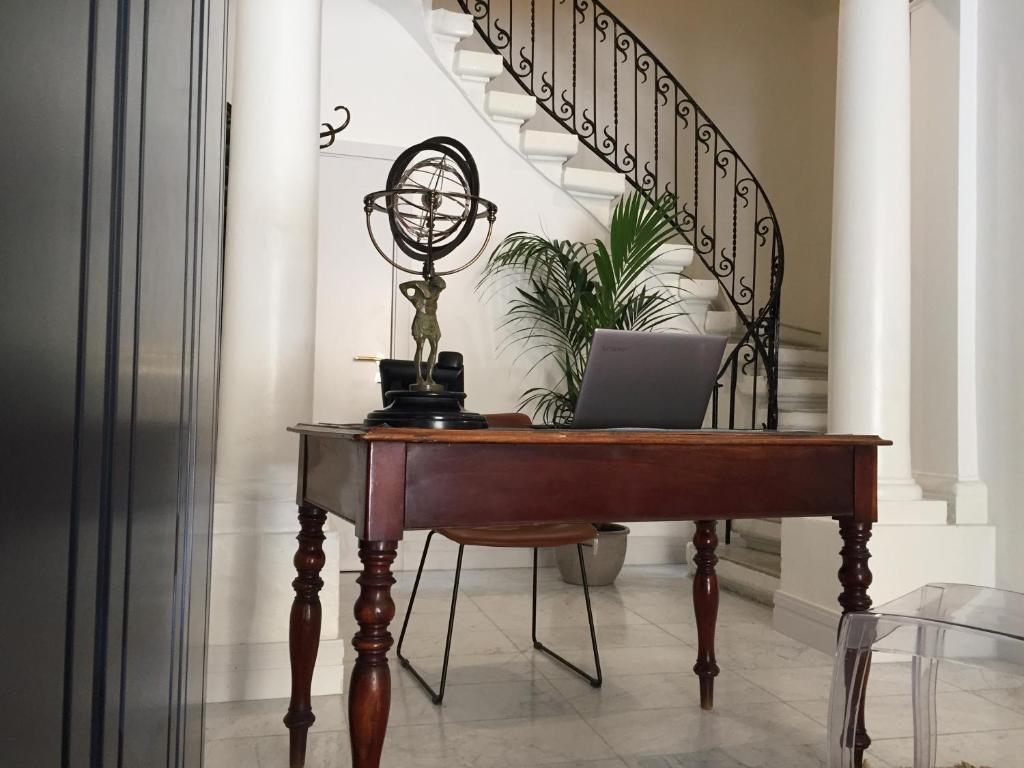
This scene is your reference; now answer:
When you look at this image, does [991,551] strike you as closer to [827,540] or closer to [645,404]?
[827,540]

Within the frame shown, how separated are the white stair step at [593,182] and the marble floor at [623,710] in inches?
102

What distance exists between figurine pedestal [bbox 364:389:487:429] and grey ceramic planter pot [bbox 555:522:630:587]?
249 centimetres

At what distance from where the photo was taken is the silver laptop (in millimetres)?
1714

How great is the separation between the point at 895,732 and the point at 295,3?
2772 mm

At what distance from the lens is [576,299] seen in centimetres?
444

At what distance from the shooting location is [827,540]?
3.05 metres

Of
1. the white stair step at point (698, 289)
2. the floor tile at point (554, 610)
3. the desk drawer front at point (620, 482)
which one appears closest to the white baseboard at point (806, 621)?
the floor tile at point (554, 610)

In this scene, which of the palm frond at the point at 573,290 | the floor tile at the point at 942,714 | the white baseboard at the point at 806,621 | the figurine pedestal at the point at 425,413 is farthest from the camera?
the palm frond at the point at 573,290

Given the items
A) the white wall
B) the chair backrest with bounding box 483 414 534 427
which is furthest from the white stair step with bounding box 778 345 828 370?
the chair backrest with bounding box 483 414 534 427

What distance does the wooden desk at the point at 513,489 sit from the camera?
147cm

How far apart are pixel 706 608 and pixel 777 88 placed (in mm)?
5763

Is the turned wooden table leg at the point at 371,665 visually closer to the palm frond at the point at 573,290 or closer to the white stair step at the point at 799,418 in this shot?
the palm frond at the point at 573,290

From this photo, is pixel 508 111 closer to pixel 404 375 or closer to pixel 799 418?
pixel 799 418

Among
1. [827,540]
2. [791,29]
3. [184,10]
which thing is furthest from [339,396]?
[791,29]
